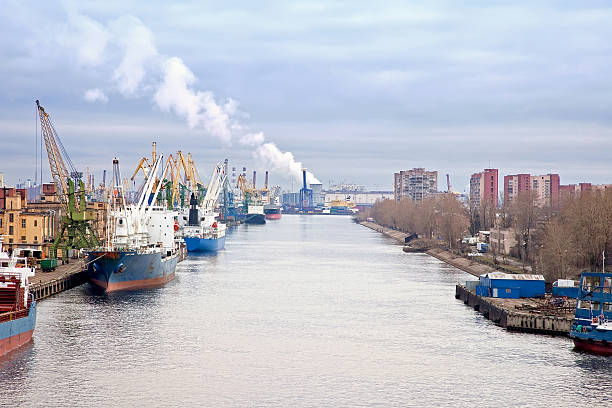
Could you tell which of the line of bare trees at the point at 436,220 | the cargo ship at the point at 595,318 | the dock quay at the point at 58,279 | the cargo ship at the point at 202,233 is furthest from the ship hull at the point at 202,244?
the cargo ship at the point at 595,318

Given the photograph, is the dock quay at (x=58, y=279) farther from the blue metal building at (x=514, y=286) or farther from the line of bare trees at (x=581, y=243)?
the line of bare trees at (x=581, y=243)

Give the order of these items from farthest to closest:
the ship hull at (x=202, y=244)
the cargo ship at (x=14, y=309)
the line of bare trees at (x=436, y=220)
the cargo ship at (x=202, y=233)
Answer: the line of bare trees at (x=436, y=220) → the cargo ship at (x=202, y=233) → the ship hull at (x=202, y=244) → the cargo ship at (x=14, y=309)

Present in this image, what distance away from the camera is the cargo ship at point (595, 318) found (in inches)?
1444

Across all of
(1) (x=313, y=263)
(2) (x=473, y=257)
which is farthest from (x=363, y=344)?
(2) (x=473, y=257)

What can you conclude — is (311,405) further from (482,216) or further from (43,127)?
(482,216)

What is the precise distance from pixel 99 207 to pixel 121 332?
58.1 meters

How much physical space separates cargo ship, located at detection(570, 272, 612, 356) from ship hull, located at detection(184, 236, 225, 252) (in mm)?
71421

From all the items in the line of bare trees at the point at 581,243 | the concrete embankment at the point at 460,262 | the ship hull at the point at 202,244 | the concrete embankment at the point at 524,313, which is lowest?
the concrete embankment at the point at 524,313

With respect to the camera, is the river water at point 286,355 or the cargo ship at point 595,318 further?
the cargo ship at point 595,318

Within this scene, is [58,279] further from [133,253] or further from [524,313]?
[524,313]

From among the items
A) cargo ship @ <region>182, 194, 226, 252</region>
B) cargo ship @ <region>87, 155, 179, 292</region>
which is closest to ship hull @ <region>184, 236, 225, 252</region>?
cargo ship @ <region>182, 194, 226, 252</region>

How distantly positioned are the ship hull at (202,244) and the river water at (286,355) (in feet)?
147

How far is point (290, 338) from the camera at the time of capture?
4125 centimetres

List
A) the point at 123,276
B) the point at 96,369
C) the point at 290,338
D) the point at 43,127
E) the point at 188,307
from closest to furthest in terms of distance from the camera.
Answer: the point at 96,369, the point at 290,338, the point at 188,307, the point at 123,276, the point at 43,127
